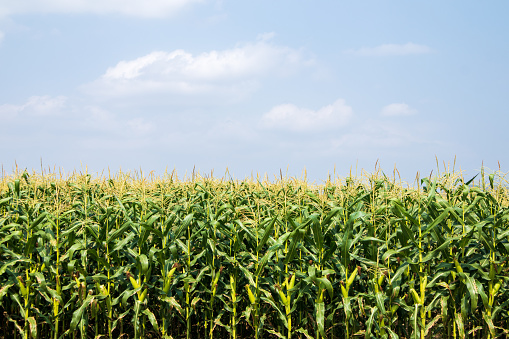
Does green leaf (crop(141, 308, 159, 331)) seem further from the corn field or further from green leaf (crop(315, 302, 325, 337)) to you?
green leaf (crop(315, 302, 325, 337))

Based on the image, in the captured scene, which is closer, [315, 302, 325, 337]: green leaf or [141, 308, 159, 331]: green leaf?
[315, 302, 325, 337]: green leaf

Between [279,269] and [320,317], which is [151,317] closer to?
[279,269]

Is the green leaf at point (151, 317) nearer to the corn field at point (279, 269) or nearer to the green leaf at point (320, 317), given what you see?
the corn field at point (279, 269)

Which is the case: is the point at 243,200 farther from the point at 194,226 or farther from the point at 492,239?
the point at 492,239

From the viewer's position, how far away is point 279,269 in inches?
251

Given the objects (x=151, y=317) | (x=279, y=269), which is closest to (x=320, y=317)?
(x=279, y=269)

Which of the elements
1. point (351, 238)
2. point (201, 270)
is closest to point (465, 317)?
point (351, 238)

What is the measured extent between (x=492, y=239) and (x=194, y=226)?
4.55 metres

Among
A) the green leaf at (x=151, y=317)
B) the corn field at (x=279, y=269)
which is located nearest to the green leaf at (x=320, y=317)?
the corn field at (x=279, y=269)

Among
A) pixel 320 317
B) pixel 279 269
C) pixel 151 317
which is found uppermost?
pixel 279 269

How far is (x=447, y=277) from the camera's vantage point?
659 cm

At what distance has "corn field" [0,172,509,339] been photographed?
20.6ft

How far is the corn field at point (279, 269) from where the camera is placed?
20.6ft

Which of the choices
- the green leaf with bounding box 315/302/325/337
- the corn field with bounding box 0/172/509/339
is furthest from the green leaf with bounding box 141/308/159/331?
the green leaf with bounding box 315/302/325/337
